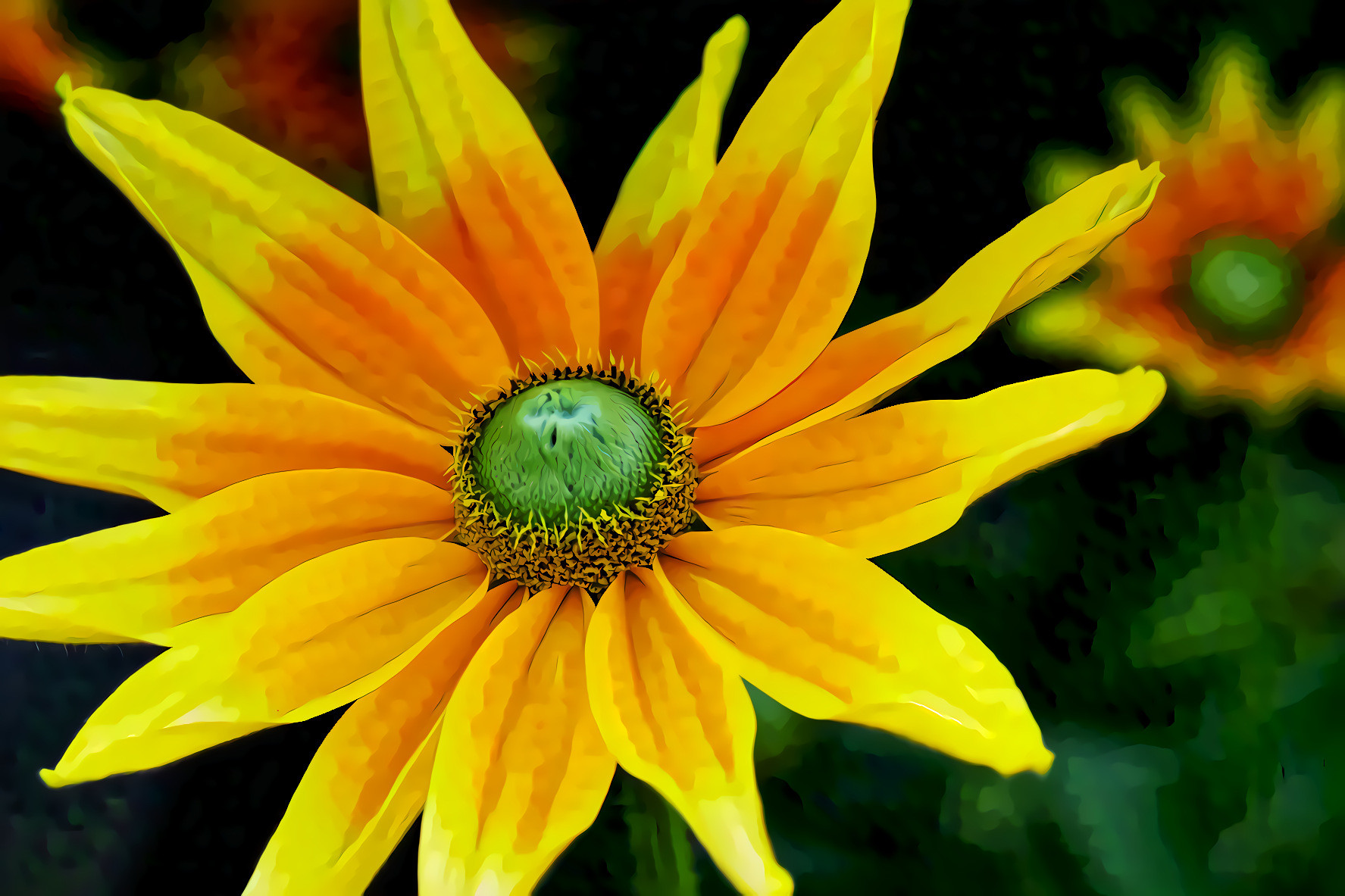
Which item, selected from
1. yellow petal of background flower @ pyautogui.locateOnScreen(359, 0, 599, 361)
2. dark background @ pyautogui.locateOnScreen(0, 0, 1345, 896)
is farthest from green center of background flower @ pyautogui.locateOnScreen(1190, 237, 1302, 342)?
yellow petal of background flower @ pyautogui.locateOnScreen(359, 0, 599, 361)

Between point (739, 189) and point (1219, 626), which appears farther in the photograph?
point (1219, 626)

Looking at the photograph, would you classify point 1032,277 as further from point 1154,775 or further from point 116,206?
point 116,206

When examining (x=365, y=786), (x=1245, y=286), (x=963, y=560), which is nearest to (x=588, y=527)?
(x=365, y=786)

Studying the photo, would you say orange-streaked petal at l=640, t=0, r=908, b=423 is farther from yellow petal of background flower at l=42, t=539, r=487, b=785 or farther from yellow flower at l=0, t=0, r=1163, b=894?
yellow petal of background flower at l=42, t=539, r=487, b=785

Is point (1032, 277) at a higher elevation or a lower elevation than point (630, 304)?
lower

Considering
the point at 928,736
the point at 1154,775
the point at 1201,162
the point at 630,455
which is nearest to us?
the point at 928,736

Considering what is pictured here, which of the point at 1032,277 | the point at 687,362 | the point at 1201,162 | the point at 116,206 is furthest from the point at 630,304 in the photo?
the point at 1201,162

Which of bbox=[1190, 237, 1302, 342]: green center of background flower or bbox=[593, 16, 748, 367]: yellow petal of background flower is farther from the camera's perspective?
bbox=[1190, 237, 1302, 342]: green center of background flower
